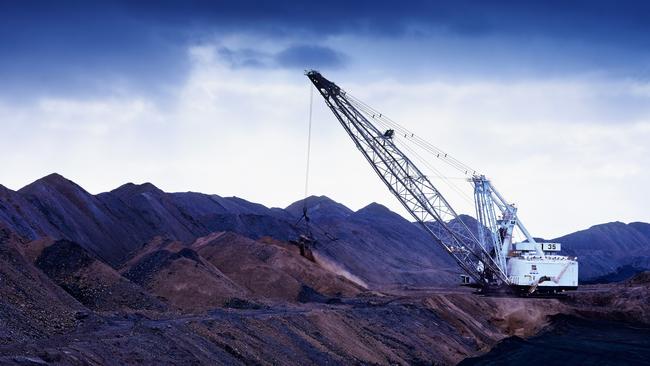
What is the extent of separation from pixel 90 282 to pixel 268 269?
46.1ft

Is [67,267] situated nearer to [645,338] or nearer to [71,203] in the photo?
[71,203]

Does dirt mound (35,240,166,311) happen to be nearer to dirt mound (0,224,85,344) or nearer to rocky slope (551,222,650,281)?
dirt mound (0,224,85,344)

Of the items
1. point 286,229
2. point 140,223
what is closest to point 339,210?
point 286,229

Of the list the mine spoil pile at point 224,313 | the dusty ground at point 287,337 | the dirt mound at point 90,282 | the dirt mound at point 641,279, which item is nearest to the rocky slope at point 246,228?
the mine spoil pile at point 224,313

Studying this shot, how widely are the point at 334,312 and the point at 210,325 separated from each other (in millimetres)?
8381

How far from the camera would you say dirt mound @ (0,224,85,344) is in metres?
16.2

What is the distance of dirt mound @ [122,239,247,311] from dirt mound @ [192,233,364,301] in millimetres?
3896

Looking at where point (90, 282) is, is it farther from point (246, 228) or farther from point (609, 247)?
point (609, 247)

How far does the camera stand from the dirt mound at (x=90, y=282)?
2473 centimetres

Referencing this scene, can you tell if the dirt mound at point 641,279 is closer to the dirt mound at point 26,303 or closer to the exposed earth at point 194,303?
the exposed earth at point 194,303

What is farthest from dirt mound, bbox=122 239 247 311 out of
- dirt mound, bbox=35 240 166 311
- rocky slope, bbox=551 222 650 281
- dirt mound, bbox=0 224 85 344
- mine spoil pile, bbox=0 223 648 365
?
rocky slope, bbox=551 222 650 281

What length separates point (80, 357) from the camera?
14.0 m

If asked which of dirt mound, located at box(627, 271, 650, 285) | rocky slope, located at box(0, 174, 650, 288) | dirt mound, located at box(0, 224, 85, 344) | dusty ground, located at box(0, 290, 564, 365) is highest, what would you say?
rocky slope, located at box(0, 174, 650, 288)

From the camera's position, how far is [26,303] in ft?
59.7
